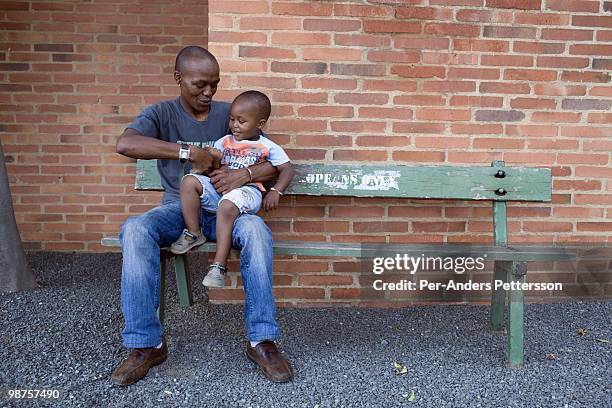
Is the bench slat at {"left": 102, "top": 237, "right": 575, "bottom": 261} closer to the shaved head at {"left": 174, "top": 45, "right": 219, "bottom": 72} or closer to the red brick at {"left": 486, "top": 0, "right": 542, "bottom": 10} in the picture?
the shaved head at {"left": 174, "top": 45, "right": 219, "bottom": 72}

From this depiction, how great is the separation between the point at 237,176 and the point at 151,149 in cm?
45

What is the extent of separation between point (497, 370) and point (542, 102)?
1724mm

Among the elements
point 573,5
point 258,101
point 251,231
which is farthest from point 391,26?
point 251,231

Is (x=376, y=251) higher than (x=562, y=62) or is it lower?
lower

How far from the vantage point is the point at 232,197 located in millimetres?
2926

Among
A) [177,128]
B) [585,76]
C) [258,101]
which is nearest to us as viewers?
[258,101]

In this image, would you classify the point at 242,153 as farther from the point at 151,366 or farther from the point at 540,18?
the point at 540,18

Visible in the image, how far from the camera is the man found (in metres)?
2.67

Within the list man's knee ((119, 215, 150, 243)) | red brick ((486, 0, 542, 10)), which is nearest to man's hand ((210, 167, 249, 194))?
man's knee ((119, 215, 150, 243))

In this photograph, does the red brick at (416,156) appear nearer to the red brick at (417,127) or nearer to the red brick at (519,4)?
the red brick at (417,127)

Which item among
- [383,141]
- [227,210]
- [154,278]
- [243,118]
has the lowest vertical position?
[154,278]

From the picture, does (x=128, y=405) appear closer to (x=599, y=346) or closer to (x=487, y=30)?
(x=599, y=346)

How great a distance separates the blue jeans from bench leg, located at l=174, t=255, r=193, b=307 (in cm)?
69

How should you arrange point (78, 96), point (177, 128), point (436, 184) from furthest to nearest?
point (78, 96) < point (436, 184) < point (177, 128)
